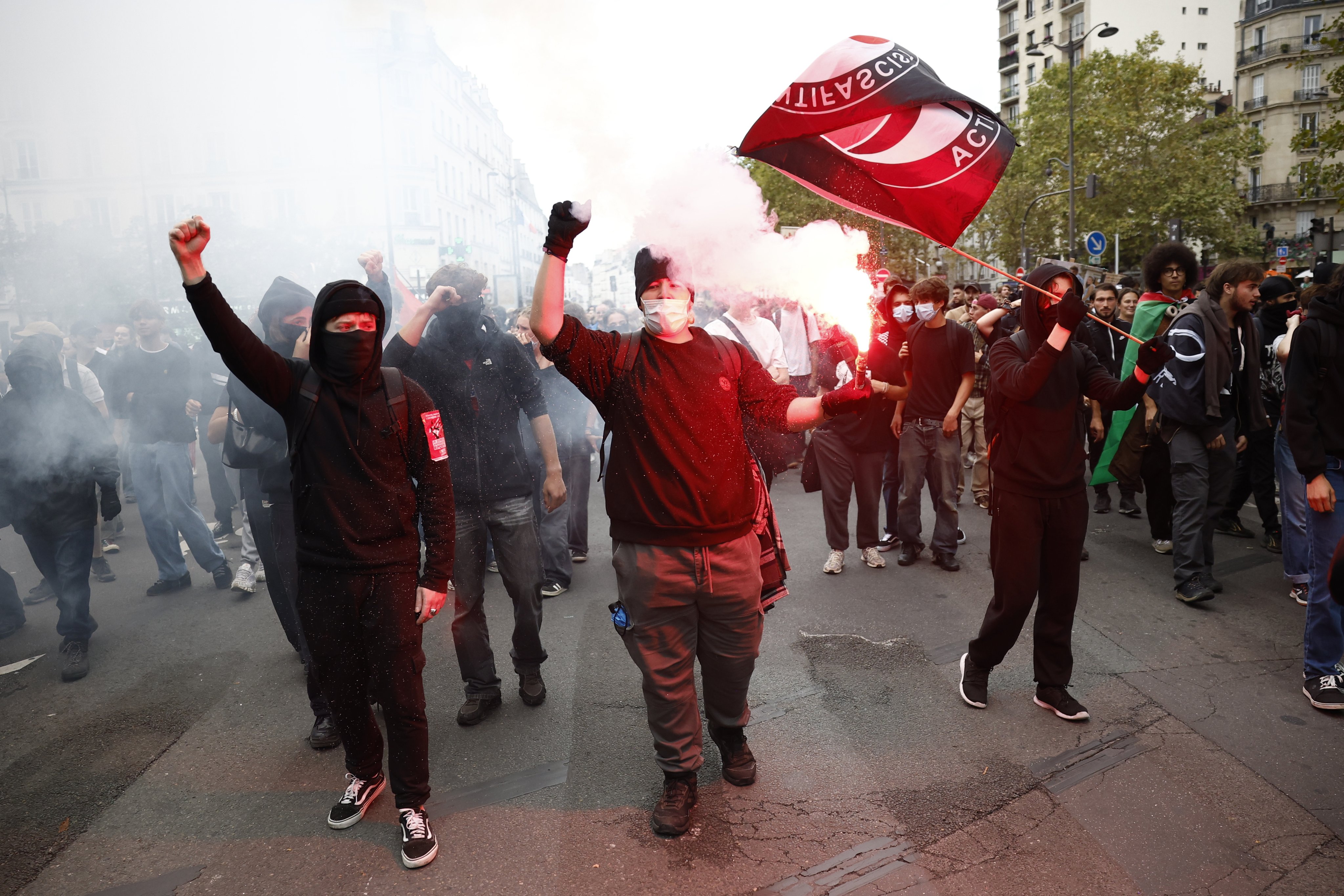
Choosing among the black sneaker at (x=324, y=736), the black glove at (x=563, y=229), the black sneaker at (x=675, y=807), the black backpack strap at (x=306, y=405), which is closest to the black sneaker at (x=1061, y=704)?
the black sneaker at (x=675, y=807)

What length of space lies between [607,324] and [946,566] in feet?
22.5

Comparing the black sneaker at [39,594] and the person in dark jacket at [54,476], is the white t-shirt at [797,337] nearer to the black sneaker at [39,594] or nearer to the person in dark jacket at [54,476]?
the person in dark jacket at [54,476]

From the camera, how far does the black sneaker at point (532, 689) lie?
14.2 ft

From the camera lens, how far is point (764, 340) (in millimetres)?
5336

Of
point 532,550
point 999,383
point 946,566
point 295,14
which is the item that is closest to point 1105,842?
point 999,383

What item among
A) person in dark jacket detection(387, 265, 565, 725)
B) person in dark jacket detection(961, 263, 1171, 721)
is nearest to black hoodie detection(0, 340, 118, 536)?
person in dark jacket detection(387, 265, 565, 725)

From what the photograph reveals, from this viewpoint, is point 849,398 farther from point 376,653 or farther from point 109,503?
point 109,503

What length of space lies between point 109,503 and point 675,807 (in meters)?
A: 4.83

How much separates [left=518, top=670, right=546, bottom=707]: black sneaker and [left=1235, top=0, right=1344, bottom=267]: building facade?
62913 millimetres

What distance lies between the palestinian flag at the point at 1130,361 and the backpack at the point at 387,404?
16.4 feet

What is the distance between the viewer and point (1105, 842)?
3008mm

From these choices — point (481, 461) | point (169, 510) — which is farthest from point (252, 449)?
point (169, 510)

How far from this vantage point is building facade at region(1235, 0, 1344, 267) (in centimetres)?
5462

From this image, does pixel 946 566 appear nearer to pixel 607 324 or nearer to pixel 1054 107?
pixel 607 324
